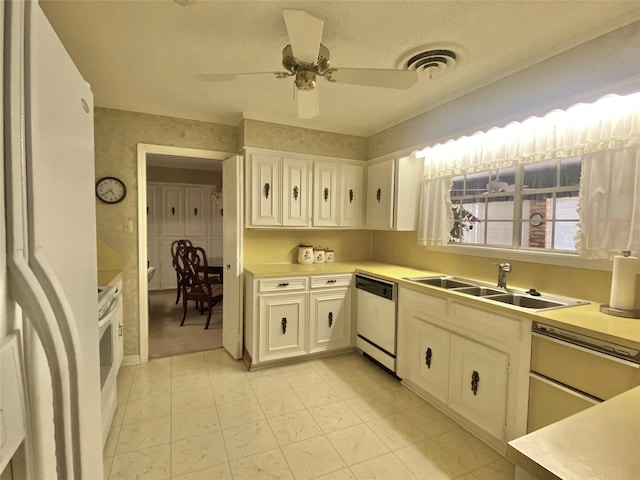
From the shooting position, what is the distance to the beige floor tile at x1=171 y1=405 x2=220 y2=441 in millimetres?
2096

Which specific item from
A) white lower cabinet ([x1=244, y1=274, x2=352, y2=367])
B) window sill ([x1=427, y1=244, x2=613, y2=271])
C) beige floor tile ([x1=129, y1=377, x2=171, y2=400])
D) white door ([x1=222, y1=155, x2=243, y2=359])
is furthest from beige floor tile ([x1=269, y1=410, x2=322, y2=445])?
window sill ([x1=427, y1=244, x2=613, y2=271])

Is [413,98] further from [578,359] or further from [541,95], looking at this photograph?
[578,359]

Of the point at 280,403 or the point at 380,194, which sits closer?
the point at 280,403

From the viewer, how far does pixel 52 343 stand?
0.51 meters

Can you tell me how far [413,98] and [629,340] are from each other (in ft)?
7.17

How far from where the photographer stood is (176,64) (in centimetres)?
217

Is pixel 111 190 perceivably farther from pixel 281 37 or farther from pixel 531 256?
pixel 531 256

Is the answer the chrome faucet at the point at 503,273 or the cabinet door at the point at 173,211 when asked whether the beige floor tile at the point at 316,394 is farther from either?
the cabinet door at the point at 173,211

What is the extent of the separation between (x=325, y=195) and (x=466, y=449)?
248 cm

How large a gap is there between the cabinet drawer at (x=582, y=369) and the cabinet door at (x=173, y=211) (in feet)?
19.0

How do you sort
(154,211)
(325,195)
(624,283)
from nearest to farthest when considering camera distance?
(624,283) → (325,195) → (154,211)

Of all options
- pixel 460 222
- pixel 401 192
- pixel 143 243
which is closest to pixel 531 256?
pixel 460 222

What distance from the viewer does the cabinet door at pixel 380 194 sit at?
10.8 feet

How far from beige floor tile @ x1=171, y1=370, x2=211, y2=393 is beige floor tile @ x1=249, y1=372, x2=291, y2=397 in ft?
1.29
